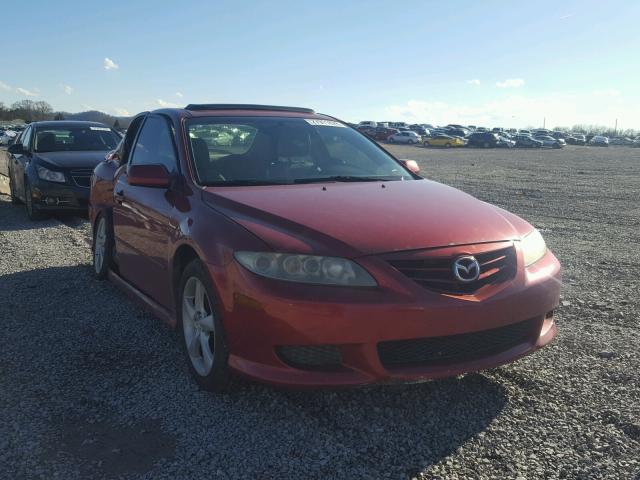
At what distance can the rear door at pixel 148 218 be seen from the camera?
399 cm

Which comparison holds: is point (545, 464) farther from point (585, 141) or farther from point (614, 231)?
point (585, 141)

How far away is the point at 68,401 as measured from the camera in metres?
3.38

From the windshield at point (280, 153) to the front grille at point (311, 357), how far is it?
4.57ft

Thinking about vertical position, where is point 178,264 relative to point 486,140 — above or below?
below

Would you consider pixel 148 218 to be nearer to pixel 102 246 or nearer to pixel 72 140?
pixel 102 246

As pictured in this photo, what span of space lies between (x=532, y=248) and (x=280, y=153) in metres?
1.90

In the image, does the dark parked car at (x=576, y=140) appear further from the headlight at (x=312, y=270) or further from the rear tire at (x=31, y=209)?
the headlight at (x=312, y=270)

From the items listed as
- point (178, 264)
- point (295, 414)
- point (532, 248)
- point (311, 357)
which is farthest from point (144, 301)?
point (532, 248)

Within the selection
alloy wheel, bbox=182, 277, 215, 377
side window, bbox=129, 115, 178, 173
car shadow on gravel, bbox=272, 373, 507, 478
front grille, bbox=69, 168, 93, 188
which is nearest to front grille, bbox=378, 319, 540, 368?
car shadow on gravel, bbox=272, 373, 507, 478

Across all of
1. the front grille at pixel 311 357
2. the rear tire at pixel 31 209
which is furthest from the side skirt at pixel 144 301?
the rear tire at pixel 31 209

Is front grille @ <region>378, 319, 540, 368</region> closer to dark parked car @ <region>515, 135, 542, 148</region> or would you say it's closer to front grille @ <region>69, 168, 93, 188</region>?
front grille @ <region>69, 168, 93, 188</region>

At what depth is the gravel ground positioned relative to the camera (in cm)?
271

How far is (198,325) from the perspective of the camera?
3.52m

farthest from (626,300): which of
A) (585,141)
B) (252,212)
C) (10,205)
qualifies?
(585,141)
